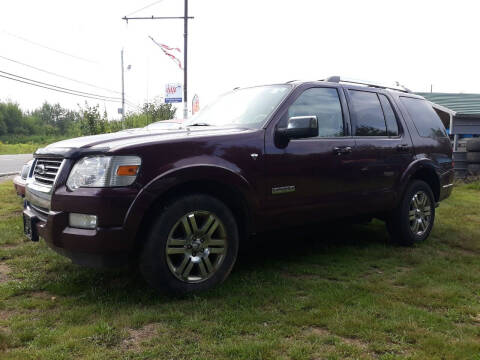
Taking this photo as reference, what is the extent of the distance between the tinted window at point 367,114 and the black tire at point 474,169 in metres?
8.83

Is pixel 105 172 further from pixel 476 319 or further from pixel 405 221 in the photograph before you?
pixel 405 221

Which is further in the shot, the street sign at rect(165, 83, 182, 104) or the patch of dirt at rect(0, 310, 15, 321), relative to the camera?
the street sign at rect(165, 83, 182, 104)

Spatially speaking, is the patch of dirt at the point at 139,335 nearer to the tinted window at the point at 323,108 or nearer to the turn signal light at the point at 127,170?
the turn signal light at the point at 127,170

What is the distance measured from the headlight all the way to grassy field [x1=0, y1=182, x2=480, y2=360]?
3.01ft

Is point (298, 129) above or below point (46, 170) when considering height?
above

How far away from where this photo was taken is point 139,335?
2785mm

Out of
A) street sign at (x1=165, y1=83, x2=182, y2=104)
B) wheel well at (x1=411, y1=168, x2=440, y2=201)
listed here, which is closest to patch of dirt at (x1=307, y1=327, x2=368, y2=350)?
wheel well at (x1=411, y1=168, x2=440, y2=201)

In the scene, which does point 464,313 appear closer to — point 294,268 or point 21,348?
point 294,268

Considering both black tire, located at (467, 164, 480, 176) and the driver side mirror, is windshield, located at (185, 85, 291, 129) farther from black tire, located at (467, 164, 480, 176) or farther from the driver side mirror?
black tire, located at (467, 164, 480, 176)

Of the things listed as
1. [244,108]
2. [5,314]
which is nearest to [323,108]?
[244,108]

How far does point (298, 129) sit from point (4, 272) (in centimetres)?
302

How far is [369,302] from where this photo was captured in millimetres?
3350

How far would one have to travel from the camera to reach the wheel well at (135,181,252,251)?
3246 mm

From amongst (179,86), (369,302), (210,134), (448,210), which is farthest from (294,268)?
(179,86)
